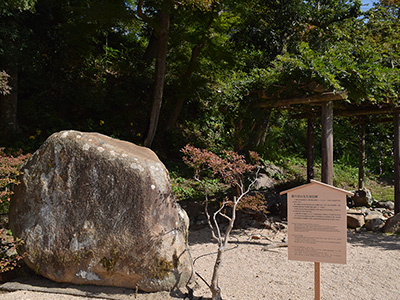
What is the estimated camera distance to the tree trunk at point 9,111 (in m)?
8.71

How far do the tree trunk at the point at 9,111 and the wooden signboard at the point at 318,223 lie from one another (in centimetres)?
829

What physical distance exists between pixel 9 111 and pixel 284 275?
8.17 meters

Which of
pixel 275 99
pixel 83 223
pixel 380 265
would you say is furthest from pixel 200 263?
pixel 275 99

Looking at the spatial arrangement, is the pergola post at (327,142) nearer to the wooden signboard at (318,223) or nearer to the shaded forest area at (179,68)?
the shaded forest area at (179,68)

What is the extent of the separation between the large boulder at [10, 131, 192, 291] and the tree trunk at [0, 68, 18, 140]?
5.70 meters

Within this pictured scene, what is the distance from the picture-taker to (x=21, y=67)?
28.9ft

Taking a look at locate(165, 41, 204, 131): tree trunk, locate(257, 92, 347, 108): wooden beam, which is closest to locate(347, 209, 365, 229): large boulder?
locate(257, 92, 347, 108): wooden beam

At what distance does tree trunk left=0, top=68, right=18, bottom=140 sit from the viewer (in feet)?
28.6

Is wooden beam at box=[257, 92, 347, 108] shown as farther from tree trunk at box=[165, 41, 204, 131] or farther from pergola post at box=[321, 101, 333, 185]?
tree trunk at box=[165, 41, 204, 131]

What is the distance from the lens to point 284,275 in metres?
4.30

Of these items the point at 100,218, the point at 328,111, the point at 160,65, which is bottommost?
the point at 100,218

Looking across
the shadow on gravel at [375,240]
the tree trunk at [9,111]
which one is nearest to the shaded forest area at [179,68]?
the tree trunk at [9,111]

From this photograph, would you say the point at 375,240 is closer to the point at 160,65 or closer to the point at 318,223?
the point at 318,223

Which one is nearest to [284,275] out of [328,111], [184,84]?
[328,111]
